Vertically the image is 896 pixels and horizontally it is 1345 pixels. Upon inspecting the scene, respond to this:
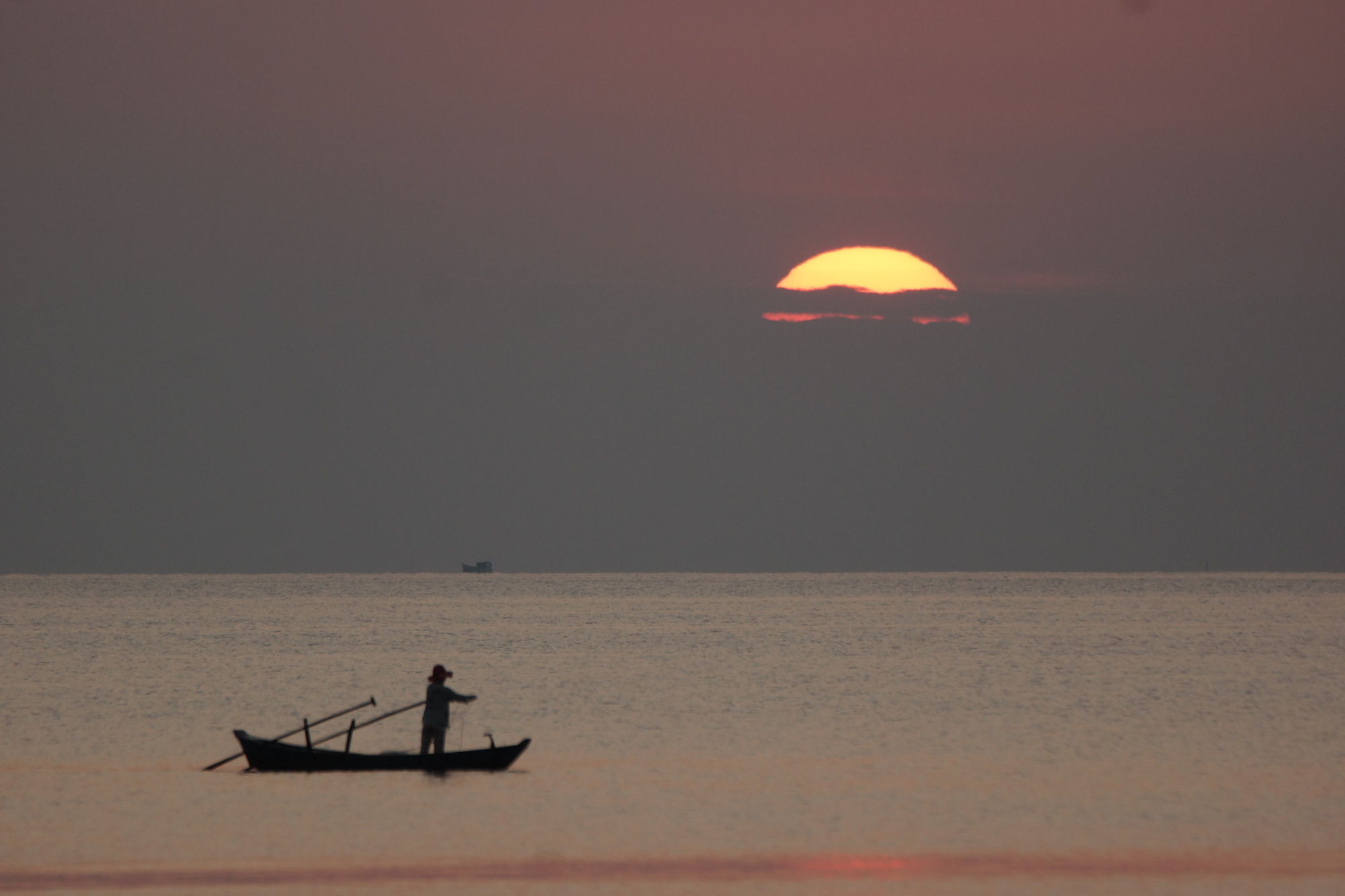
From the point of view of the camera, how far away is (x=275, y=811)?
89.4 feet

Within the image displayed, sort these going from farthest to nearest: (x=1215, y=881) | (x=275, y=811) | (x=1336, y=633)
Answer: (x=1336, y=633), (x=275, y=811), (x=1215, y=881)

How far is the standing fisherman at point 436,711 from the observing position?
31.2 metres

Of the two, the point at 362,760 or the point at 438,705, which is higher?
the point at 438,705

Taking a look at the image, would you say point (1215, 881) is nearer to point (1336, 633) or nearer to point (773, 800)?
point (773, 800)

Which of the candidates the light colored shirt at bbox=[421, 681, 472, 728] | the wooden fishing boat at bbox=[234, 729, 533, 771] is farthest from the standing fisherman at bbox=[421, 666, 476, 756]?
the wooden fishing boat at bbox=[234, 729, 533, 771]

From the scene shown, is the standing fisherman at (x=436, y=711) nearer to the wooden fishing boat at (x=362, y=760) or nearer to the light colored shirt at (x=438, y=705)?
the light colored shirt at (x=438, y=705)

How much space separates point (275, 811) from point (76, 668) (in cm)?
5409

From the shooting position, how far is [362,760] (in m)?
31.9

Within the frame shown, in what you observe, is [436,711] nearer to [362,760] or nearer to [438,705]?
[438,705]

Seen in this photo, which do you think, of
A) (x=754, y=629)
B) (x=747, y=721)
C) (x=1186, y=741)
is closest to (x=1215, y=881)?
(x=1186, y=741)

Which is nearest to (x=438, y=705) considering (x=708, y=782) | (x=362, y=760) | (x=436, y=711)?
(x=436, y=711)

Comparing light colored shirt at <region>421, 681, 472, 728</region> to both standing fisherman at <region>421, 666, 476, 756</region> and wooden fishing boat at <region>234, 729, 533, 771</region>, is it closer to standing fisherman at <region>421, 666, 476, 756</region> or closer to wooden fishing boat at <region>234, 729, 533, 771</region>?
standing fisherman at <region>421, 666, 476, 756</region>

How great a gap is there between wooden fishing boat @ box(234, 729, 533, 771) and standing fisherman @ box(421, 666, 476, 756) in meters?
0.34

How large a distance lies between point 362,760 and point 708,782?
735cm
